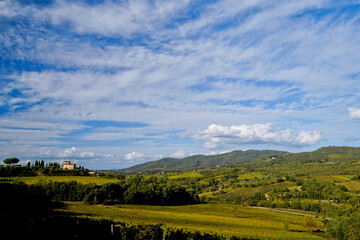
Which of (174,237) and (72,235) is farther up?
(72,235)

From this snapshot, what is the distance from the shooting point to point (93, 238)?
20.4 meters

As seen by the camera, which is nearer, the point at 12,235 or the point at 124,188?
the point at 12,235

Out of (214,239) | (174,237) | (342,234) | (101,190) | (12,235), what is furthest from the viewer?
(101,190)

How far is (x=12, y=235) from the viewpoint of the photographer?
16875 millimetres

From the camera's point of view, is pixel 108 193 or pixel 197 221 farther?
pixel 108 193

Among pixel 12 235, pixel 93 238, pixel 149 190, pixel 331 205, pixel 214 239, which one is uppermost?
pixel 12 235

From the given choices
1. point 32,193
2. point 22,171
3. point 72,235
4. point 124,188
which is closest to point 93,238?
point 72,235

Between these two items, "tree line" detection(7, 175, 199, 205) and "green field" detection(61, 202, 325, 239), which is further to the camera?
"tree line" detection(7, 175, 199, 205)

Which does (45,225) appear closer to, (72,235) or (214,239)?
(72,235)

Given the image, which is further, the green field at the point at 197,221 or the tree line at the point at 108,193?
the tree line at the point at 108,193

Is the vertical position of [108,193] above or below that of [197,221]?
above

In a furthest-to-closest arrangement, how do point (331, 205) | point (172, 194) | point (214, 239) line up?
point (331, 205) < point (172, 194) < point (214, 239)

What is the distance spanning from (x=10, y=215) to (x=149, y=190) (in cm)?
10972

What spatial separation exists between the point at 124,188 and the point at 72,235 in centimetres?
10482
